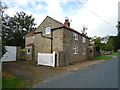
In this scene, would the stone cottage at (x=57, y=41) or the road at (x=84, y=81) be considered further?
the stone cottage at (x=57, y=41)

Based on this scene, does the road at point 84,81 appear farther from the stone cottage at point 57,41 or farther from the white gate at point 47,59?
the stone cottage at point 57,41

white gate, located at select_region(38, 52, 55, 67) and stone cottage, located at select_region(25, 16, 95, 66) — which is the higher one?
stone cottage, located at select_region(25, 16, 95, 66)

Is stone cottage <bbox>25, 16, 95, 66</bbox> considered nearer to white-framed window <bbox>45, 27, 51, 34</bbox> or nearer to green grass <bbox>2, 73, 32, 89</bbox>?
white-framed window <bbox>45, 27, 51, 34</bbox>

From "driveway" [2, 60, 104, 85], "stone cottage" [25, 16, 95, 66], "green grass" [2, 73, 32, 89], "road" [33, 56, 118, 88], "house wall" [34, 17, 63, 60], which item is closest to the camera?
"green grass" [2, 73, 32, 89]

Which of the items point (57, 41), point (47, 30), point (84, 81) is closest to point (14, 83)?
point (84, 81)

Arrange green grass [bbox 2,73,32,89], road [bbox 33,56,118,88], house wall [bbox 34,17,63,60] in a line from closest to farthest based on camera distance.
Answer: green grass [bbox 2,73,32,89] < road [bbox 33,56,118,88] < house wall [bbox 34,17,63,60]

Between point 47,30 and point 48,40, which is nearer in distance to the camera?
point 48,40

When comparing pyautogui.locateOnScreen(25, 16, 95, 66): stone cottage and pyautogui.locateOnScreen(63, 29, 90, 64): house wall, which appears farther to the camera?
pyautogui.locateOnScreen(63, 29, 90, 64): house wall

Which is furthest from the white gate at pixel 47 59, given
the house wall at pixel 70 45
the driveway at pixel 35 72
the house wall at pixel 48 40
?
the house wall at pixel 48 40

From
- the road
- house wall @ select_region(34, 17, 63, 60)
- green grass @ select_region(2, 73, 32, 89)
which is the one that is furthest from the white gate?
green grass @ select_region(2, 73, 32, 89)

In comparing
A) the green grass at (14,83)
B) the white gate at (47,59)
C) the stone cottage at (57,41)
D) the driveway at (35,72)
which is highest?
the stone cottage at (57,41)

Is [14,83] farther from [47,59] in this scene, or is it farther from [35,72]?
[47,59]

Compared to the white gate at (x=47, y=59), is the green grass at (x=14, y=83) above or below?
below

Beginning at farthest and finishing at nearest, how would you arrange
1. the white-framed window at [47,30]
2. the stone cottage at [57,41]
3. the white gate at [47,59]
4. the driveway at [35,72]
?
the white-framed window at [47,30] < the stone cottage at [57,41] < the white gate at [47,59] < the driveway at [35,72]
